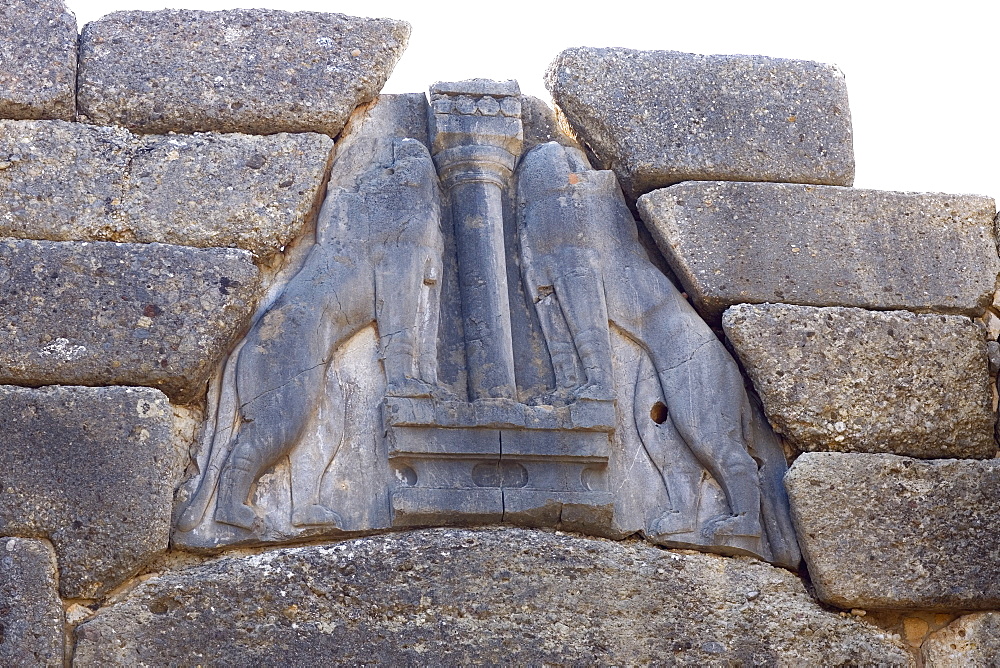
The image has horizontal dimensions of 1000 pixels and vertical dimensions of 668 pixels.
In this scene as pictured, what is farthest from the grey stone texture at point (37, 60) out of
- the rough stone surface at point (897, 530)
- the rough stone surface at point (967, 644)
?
the rough stone surface at point (967, 644)

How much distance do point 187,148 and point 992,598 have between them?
9.91ft

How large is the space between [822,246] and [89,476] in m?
2.60

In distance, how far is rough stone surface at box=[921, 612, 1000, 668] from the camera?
5.30 meters

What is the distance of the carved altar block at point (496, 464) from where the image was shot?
5.23 metres

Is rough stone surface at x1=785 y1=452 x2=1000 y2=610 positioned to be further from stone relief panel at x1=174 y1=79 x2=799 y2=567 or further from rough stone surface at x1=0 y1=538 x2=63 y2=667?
rough stone surface at x1=0 y1=538 x2=63 y2=667

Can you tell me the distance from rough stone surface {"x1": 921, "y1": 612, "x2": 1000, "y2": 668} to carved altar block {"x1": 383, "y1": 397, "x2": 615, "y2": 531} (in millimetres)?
1126

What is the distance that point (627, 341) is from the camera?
572 centimetres

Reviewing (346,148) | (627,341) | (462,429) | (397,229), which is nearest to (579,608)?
(462,429)

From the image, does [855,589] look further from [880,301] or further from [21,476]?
[21,476]

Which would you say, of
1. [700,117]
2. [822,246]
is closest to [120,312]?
[700,117]

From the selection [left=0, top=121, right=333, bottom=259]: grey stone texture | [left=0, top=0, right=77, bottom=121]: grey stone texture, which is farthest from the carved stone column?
[left=0, top=0, right=77, bottom=121]: grey stone texture

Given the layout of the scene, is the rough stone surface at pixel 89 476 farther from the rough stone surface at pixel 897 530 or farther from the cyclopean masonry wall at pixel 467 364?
the rough stone surface at pixel 897 530

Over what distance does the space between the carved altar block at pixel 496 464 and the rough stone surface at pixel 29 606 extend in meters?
1.05

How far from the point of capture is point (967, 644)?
5.33 metres
